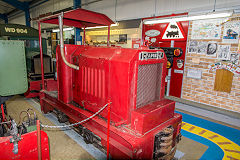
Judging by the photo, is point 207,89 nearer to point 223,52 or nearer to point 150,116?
point 223,52

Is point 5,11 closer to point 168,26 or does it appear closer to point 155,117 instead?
point 168,26

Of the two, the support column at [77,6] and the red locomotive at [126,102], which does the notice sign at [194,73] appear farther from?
the support column at [77,6]

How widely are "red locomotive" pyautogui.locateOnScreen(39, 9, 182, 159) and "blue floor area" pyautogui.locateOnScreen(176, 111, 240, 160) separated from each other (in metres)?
0.81

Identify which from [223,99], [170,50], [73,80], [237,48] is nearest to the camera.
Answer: [73,80]

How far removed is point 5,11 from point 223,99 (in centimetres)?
2216

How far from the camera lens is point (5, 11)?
17781mm

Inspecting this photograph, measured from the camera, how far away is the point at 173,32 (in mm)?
5352

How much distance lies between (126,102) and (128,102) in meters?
0.03

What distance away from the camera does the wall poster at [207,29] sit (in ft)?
14.7

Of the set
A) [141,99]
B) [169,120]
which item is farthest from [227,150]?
[141,99]

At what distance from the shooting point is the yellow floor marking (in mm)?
2830

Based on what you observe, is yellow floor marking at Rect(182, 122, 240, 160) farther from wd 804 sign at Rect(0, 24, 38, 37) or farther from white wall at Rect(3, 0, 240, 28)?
wd 804 sign at Rect(0, 24, 38, 37)

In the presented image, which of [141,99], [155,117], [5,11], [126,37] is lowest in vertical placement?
[155,117]

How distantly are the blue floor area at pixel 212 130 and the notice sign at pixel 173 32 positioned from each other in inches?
101
